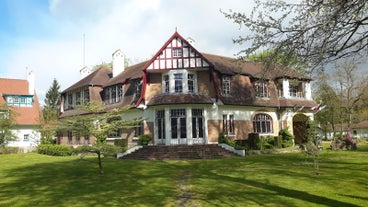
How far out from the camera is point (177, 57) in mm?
30156

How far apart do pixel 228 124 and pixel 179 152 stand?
23.9ft

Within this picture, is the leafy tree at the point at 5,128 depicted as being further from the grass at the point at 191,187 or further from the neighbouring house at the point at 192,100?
the grass at the point at 191,187

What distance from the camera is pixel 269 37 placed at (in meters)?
11.7

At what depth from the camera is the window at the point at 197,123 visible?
29.4 metres

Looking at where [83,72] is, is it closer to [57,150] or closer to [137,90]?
[57,150]

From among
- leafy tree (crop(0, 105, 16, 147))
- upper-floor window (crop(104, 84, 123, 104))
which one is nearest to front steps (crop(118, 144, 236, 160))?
Answer: upper-floor window (crop(104, 84, 123, 104))

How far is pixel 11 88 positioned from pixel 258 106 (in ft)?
114

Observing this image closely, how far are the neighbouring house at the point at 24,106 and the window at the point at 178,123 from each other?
21.0 meters

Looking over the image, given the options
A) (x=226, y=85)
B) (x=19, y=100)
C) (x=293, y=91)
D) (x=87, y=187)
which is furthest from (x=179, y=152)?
(x=19, y=100)

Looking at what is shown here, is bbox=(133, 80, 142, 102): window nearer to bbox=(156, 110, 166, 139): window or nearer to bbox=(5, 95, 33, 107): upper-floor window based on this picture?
bbox=(156, 110, 166, 139): window

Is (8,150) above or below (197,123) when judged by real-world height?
below

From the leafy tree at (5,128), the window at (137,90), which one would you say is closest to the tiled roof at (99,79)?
the window at (137,90)

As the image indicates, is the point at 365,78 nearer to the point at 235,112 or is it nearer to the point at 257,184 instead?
the point at 235,112

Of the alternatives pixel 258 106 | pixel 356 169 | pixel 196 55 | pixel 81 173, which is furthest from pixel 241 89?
pixel 81 173
